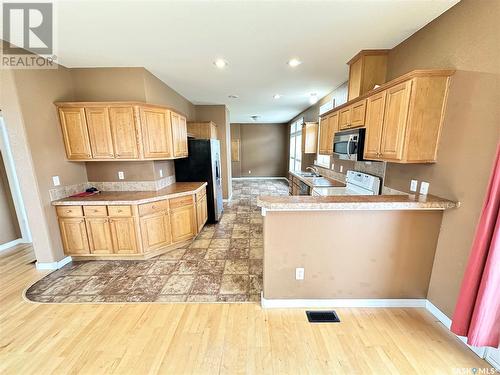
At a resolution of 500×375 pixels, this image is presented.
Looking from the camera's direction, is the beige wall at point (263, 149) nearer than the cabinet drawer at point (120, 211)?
No

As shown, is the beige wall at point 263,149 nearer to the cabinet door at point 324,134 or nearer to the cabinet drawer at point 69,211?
the cabinet door at point 324,134

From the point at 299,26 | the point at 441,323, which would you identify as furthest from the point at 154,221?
the point at 441,323

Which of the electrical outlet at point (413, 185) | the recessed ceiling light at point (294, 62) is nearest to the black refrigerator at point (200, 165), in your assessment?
the recessed ceiling light at point (294, 62)

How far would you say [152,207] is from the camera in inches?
120

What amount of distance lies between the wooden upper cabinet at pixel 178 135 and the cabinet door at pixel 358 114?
276 centimetres

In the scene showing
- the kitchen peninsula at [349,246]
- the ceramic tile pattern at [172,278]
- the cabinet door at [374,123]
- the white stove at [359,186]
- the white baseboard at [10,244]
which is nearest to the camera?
the kitchen peninsula at [349,246]

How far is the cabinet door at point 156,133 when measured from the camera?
305 centimetres

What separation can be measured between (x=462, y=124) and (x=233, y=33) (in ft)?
7.48

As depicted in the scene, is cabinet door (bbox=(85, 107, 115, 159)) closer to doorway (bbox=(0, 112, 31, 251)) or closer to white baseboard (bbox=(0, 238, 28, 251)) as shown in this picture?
doorway (bbox=(0, 112, 31, 251))

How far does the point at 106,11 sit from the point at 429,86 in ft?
9.51

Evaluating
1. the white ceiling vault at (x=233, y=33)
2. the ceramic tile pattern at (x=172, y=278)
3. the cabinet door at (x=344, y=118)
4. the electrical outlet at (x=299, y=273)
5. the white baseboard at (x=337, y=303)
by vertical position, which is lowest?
the ceramic tile pattern at (x=172, y=278)

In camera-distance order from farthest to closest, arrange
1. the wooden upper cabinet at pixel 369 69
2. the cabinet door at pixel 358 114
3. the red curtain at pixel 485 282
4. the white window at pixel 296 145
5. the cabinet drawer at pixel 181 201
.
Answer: the white window at pixel 296 145 → the cabinet drawer at pixel 181 201 → the wooden upper cabinet at pixel 369 69 → the cabinet door at pixel 358 114 → the red curtain at pixel 485 282

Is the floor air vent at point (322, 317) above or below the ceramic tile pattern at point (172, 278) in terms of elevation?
above

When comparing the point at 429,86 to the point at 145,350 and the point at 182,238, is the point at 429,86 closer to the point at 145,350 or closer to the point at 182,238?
the point at 145,350
